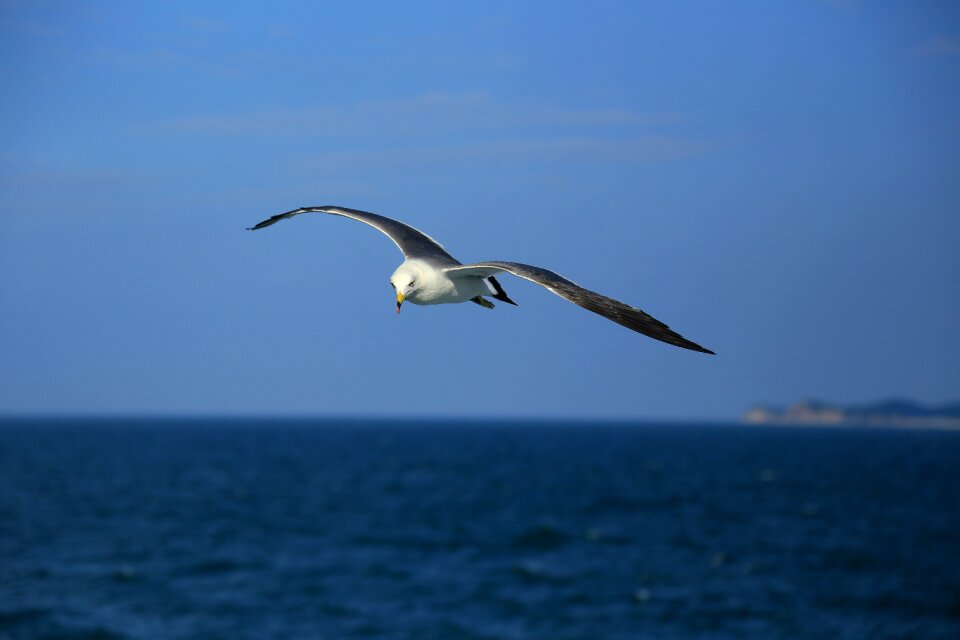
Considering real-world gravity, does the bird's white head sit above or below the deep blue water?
above

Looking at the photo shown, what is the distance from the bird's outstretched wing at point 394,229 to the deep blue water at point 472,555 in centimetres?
3126

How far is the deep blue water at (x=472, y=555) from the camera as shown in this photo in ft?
139

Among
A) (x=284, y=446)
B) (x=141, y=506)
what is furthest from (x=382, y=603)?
(x=284, y=446)

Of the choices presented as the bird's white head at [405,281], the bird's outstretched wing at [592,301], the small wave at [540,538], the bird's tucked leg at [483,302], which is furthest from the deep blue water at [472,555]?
the bird's outstretched wing at [592,301]

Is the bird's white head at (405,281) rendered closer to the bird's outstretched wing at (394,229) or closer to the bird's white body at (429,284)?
the bird's white body at (429,284)

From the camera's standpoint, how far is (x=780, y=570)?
53.4 metres

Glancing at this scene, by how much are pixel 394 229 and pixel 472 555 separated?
156 feet

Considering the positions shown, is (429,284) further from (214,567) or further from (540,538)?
(540,538)

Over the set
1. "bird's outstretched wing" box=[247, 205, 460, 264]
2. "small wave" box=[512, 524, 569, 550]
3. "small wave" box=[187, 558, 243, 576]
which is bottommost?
"small wave" box=[187, 558, 243, 576]

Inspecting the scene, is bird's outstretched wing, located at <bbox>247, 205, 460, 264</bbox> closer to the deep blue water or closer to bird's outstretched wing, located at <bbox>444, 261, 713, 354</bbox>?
bird's outstretched wing, located at <bbox>444, 261, 713, 354</bbox>

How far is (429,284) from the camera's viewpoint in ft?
29.1

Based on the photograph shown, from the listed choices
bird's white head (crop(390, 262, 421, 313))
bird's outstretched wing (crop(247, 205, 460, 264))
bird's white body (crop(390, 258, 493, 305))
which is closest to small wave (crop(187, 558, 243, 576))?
bird's outstretched wing (crop(247, 205, 460, 264))

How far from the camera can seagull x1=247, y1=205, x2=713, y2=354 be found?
284 inches

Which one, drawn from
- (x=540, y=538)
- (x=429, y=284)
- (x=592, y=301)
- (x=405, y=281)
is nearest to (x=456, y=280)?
(x=429, y=284)
